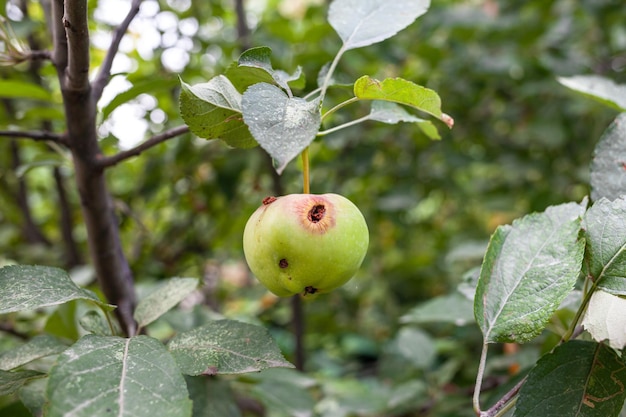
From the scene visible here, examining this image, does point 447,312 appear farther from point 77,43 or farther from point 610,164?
point 77,43

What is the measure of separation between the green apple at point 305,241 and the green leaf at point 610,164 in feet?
0.94

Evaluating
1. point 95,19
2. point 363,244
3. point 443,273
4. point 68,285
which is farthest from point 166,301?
point 443,273

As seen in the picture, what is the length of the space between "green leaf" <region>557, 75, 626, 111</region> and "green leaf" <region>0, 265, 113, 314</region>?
56 centimetres

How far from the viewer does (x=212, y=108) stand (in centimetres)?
47

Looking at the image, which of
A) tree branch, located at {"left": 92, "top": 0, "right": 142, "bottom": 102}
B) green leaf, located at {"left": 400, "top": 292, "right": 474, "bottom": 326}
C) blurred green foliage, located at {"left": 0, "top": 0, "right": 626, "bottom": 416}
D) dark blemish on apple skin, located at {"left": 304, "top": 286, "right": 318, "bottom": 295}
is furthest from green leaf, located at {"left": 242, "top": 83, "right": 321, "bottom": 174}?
blurred green foliage, located at {"left": 0, "top": 0, "right": 626, "bottom": 416}

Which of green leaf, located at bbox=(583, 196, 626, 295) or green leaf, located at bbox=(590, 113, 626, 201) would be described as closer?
green leaf, located at bbox=(583, 196, 626, 295)

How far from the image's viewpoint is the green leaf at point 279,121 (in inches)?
15.1

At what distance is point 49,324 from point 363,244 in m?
0.48

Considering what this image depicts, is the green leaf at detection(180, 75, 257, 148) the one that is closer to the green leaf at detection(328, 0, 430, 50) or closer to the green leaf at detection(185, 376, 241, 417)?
the green leaf at detection(328, 0, 430, 50)

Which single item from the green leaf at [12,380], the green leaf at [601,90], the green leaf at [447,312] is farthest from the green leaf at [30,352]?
the green leaf at [601,90]

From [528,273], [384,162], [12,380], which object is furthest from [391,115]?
[384,162]

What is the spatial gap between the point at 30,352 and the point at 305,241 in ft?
1.04

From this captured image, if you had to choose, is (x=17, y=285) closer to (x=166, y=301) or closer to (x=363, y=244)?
(x=166, y=301)

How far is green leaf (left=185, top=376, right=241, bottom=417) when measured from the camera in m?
0.65
